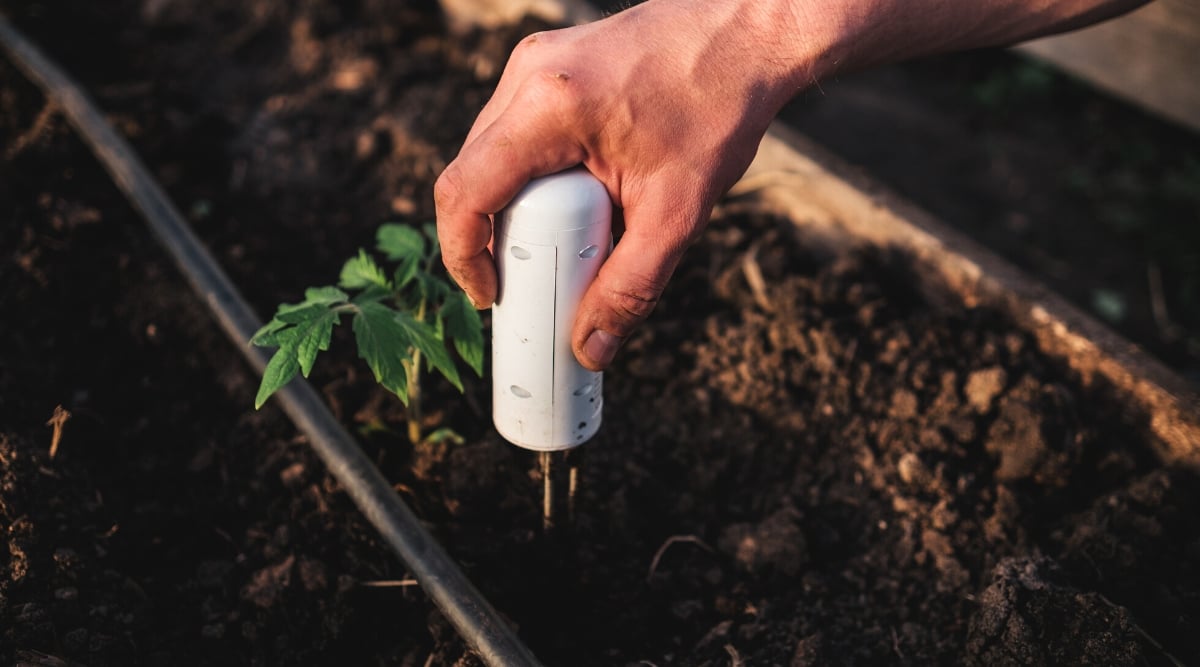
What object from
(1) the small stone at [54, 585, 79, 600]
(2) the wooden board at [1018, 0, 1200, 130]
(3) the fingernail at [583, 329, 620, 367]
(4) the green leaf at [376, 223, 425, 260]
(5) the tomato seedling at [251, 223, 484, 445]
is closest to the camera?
(3) the fingernail at [583, 329, 620, 367]

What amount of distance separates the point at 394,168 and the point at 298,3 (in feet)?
4.66

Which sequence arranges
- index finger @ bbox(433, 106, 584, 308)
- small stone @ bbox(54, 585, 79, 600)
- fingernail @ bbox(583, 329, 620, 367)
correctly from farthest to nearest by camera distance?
small stone @ bbox(54, 585, 79, 600), fingernail @ bbox(583, 329, 620, 367), index finger @ bbox(433, 106, 584, 308)

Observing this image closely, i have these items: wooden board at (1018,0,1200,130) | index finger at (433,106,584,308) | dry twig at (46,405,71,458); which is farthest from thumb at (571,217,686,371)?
wooden board at (1018,0,1200,130)

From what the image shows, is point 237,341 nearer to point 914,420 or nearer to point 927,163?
point 914,420

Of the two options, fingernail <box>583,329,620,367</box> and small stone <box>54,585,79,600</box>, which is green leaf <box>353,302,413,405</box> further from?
small stone <box>54,585,79,600</box>

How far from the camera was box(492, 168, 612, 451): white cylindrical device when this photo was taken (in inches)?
54.0

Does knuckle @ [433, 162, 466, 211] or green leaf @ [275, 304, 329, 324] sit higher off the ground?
knuckle @ [433, 162, 466, 211]

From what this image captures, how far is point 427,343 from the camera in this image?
169 cm

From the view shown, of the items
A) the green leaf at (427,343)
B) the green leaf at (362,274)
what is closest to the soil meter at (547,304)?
the green leaf at (427,343)

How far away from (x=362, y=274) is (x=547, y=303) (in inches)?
24.5

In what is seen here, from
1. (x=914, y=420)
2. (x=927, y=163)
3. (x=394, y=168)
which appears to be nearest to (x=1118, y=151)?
(x=927, y=163)

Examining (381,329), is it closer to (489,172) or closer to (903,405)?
(489,172)

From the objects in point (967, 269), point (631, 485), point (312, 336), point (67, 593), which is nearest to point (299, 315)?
point (312, 336)

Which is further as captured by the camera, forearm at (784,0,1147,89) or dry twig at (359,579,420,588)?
dry twig at (359,579,420,588)
